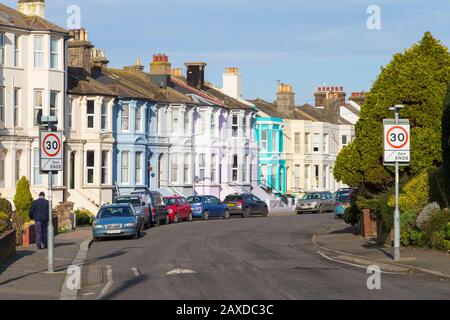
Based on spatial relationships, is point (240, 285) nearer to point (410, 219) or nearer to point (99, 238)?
point (410, 219)

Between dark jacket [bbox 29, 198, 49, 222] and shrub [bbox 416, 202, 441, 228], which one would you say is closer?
shrub [bbox 416, 202, 441, 228]

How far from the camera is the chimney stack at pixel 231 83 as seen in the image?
86750 millimetres

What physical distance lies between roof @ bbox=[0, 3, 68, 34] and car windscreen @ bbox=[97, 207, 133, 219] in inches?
721

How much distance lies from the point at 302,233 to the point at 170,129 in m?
27.8

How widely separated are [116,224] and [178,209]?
1692cm

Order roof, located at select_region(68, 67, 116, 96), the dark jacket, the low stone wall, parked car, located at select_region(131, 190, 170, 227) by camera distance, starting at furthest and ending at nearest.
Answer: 1. roof, located at select_region(68, 67, 116, 96)
2. parked car, located at select_region(131, 190, 170, 227)
3. the dark jacket
4. the low stone wall

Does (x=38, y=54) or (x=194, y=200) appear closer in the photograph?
(x=38, y=54)

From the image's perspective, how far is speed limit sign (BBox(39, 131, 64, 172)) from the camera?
918 inches

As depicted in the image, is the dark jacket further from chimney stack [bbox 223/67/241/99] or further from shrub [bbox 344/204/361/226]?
chimney stack [bbox 223/67/241/99]

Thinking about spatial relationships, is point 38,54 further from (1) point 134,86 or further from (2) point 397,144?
(2) point 397,144

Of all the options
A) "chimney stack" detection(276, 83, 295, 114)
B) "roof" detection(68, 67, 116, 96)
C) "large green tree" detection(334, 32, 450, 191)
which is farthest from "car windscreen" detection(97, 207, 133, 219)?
"chimney stack" detection(276, 83, 295, 114)

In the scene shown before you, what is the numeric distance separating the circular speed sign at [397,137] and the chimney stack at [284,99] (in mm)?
64423

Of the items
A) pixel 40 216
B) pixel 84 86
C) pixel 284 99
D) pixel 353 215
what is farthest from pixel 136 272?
Result: pixel 284 99

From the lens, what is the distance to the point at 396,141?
87.5ft
